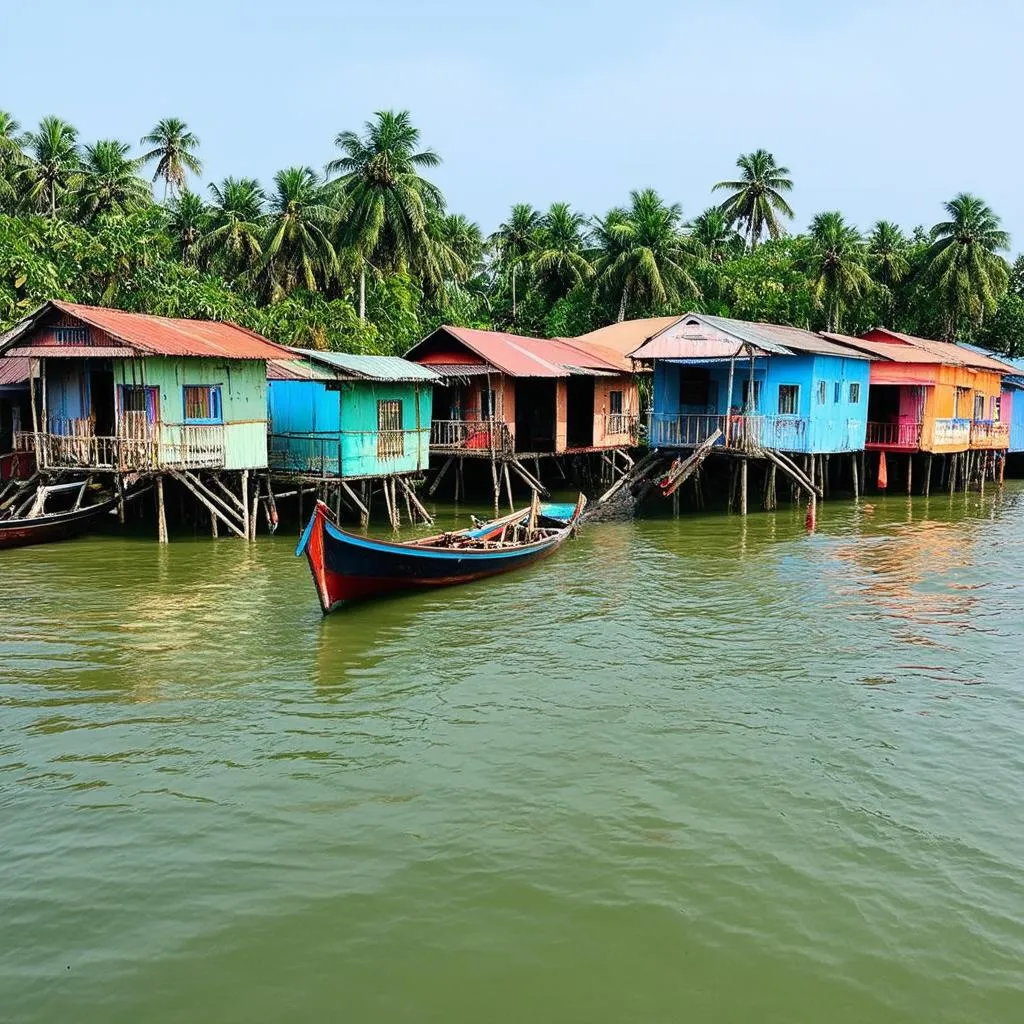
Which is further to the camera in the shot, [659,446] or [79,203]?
[79,203]

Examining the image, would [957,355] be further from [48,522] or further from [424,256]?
[48,522]

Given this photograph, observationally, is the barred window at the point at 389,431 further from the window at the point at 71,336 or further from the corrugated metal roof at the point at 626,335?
the corrugated metal roof at the point at 626,335

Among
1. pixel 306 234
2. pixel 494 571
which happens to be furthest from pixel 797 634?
pixel 306 234

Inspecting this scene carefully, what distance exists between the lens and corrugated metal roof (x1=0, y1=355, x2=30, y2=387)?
24.0 meters

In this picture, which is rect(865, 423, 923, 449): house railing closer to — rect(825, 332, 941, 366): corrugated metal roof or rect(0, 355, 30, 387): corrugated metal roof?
rect(825, 332, 941, 366): corrugated metal roof

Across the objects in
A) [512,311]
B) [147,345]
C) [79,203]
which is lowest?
[147,345]

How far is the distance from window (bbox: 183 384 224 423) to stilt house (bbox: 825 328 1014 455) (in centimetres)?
1985

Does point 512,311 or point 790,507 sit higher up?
point 512,311

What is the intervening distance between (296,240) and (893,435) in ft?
70.9

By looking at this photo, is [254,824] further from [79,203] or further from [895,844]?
[79,203]

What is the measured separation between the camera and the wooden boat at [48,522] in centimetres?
2156

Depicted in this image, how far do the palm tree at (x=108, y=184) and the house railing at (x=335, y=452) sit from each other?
1951cm

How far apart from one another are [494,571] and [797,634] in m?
5.87

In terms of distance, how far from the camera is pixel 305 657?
14469 mm
